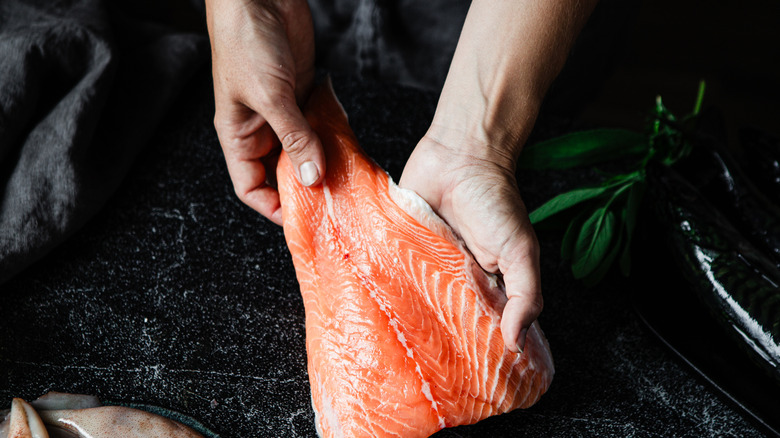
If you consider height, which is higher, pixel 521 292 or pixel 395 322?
pixel 521 292

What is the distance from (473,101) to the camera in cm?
124

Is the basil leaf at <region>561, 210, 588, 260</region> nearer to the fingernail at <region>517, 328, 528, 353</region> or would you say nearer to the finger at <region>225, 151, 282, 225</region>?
the fingernail at <region>517, 328, 528, 353</region>

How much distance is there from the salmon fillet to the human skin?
0.07m

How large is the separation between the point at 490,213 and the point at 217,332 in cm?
70

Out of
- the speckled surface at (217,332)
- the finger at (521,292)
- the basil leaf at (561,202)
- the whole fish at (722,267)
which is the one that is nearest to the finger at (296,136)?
the speckled surface at (217,332)

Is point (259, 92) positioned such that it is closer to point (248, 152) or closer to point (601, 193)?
point (248, 152)

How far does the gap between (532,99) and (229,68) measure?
2.21 ft

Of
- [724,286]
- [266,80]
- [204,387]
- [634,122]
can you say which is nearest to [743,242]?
[724,286]

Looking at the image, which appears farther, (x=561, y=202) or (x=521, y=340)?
(x=561, y=202)

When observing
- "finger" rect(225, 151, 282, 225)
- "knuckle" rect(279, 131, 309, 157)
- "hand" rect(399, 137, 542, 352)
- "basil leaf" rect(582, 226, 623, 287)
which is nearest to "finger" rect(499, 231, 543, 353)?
"hand" rect(399, 137, 542, 352)

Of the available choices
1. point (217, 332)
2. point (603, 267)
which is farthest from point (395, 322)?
point (603, 267)

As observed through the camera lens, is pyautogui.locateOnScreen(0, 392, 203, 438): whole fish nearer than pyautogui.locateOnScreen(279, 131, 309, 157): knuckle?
Yes

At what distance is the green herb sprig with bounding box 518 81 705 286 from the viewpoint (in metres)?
1.41

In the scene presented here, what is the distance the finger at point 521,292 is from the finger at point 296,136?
450 millimetres
